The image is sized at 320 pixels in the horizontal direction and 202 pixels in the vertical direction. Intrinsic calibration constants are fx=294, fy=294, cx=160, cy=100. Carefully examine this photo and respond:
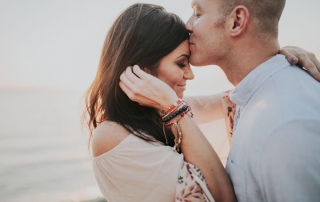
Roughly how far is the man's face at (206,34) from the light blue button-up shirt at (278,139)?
54 cm

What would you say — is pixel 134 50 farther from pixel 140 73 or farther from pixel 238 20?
pixel 238 20

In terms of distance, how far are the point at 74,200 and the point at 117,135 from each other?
828 cm

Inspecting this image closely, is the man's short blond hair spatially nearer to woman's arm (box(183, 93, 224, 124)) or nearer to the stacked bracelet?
the stacked bracelet

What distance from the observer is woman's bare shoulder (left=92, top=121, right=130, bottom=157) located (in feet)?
7.93

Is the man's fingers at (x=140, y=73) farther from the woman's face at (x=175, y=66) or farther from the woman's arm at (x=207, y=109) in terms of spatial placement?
the woman's arm at (x=207, y=109)

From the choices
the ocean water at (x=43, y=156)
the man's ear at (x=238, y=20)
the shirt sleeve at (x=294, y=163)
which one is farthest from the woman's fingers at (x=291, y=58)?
the ocean water at (x=43, y=156)

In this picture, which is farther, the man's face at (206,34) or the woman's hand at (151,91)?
the man's face at (206,34)

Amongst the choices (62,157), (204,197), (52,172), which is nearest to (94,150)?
(204,197)

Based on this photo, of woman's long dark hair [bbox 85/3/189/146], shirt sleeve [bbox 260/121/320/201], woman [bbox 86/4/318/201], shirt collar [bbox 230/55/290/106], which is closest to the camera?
shirt sleeve [bbox 260/121/320/201]

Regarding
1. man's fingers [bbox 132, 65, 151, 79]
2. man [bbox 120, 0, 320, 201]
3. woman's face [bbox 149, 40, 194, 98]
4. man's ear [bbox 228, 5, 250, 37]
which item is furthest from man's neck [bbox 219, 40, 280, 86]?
man's fingers [bbox 132, 65, 151, 79]

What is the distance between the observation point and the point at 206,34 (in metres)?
2.78

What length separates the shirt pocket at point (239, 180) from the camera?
204 centimetres

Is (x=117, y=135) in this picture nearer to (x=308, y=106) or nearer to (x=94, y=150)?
(x=94, y=150)

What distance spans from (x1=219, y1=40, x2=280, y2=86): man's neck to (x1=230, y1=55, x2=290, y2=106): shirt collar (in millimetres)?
125
